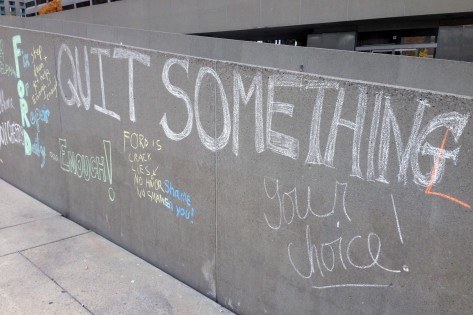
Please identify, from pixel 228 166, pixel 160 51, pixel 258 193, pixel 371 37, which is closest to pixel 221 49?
pixel 160 51

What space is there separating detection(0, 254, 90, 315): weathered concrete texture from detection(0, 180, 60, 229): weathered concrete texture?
1194 mm

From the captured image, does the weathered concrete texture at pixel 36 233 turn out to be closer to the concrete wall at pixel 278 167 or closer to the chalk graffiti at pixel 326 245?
the concrete wall at pixel 278 167

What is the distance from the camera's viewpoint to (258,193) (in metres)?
3.01

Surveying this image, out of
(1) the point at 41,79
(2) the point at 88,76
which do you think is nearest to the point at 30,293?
(2) the point at 88,76

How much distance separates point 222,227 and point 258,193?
512 millimetres

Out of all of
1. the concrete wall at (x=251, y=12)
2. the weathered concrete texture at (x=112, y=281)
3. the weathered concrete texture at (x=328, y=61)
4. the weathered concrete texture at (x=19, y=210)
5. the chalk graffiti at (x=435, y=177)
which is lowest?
the weathered concrete texture at (x=19, y=210)

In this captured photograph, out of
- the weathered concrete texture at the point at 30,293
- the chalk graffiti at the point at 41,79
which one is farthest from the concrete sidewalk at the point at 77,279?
the chalk graffiti at the point at 41,79

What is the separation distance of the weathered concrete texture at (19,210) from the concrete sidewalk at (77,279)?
0.12 meters

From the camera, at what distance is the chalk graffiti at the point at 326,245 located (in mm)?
2441

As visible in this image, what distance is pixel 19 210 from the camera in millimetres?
5465

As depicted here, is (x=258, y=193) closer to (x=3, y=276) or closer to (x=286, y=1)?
(x=3, y=276)

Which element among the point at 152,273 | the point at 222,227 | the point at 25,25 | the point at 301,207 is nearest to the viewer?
the point at 301,207

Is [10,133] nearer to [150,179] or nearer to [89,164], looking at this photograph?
[89,164]

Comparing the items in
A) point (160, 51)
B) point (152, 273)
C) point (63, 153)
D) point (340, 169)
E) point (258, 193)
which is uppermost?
point (160, 51)
